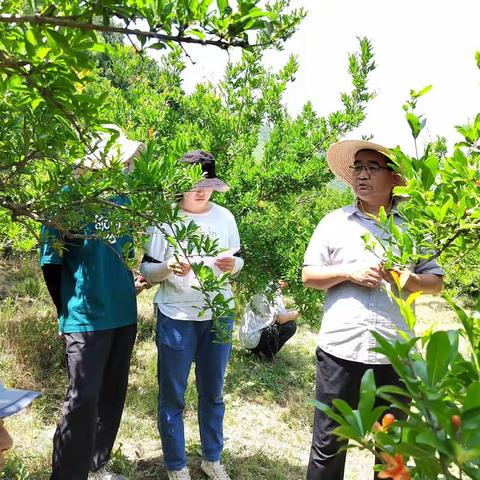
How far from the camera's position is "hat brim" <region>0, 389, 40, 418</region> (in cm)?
140

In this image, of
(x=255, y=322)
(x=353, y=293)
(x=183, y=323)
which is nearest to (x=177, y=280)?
(x=183, y=323)

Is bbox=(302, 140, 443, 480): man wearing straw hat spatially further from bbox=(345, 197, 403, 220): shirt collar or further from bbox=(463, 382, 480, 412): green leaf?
bbox=(463, 382, 480, 412): green leaf

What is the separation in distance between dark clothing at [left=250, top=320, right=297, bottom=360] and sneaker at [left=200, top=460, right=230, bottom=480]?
1757 millimetres

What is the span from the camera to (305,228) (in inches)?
124

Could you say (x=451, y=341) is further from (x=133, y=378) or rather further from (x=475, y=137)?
(x=133, y=378)

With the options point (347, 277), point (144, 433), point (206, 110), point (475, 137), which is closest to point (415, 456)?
point (475, 137)

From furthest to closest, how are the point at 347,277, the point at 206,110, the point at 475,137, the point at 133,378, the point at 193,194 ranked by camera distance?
the point at 133,378 < the point at 206,110 < the point at 193,194 < the point at 347,277 < the point at 475,137

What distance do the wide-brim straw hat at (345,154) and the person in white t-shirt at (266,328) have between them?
194cm

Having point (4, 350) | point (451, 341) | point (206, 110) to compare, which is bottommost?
point (4, 350)

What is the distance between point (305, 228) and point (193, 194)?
1.01 m

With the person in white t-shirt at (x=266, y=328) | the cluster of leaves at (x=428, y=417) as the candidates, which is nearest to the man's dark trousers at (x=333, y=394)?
the cluster of leaves at (x=428, y=417)

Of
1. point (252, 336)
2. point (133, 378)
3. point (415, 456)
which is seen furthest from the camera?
point (252, 336)

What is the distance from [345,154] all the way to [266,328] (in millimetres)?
2397

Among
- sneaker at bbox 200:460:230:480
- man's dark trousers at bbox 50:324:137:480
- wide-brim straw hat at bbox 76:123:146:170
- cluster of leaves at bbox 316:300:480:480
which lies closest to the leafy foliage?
cluster of leaves at bbox 316:300:480:480
